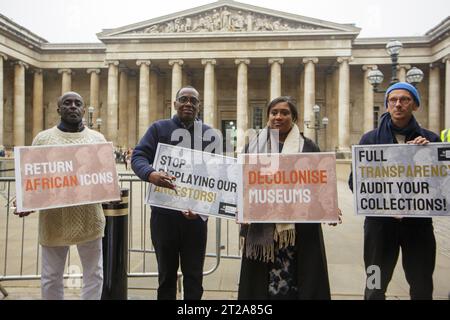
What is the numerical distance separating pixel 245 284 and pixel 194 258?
68 centimetres

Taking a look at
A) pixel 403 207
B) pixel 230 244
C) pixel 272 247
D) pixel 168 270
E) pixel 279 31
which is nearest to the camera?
pixel 272 247

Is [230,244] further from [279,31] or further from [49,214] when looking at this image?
[279,31]

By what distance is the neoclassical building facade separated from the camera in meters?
37.1

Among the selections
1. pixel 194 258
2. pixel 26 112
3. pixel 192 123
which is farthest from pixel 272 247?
pixel 26 112

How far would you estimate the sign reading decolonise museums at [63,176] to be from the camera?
3320 millimetres

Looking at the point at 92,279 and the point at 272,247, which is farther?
the point at 92,279

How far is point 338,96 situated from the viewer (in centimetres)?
3853

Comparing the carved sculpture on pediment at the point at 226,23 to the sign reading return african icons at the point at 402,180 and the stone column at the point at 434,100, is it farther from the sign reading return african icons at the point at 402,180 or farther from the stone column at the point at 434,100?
the sign reading return african icons at the point at 402,180

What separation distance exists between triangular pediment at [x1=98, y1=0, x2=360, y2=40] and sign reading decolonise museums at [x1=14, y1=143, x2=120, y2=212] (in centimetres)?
3634

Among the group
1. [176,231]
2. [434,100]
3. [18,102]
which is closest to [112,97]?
[18,102]

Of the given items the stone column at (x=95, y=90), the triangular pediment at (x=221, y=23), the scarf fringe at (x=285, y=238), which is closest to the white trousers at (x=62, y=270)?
the scarf fringe at (x=285, y=238)

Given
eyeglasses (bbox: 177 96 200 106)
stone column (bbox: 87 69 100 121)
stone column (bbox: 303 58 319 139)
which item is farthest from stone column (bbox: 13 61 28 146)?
eyeglasses (bbox: 177 96 200 106)

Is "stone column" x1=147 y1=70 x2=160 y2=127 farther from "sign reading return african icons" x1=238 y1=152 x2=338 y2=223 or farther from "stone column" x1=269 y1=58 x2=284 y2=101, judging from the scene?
"sign reading return african icons" x1=238 y1=152 x2=338 y2=223

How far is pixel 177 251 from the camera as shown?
3.50 m
